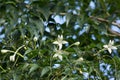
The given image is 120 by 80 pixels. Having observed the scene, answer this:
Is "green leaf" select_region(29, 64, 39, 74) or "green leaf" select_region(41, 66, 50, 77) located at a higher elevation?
"green leaf" select_region(29, 64, 39, 74)

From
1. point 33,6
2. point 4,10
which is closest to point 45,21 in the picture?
point 33,6

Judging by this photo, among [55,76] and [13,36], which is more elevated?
[13,36]

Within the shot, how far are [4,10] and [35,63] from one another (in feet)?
0.93

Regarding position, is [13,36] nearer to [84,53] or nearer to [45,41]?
[45,41]

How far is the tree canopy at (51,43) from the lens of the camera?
5.37ft

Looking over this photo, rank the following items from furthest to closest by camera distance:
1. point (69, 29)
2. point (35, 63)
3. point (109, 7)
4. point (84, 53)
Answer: point (109, 7)
point (69, 29)
point (84, 53)
point (35, 63)

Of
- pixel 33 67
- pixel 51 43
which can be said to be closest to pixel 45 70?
pixel 33 67

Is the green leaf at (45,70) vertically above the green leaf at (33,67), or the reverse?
the green leaf at (33,67)

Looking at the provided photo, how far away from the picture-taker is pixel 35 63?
165cm

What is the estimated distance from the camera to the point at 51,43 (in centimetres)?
174

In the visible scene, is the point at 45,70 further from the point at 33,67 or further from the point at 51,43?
the point at 51,43

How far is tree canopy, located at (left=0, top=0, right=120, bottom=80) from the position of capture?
1.64m

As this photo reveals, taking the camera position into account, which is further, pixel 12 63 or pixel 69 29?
pixel 69 29

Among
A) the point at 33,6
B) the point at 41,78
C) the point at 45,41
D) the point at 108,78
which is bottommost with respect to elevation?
the point at 108,78
